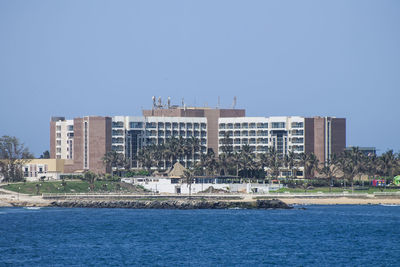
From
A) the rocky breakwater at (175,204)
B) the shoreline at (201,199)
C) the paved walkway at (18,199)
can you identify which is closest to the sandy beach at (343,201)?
the shoreline at (201,199)

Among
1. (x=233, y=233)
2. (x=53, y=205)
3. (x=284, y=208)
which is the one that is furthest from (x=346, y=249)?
(x=53, y=205)

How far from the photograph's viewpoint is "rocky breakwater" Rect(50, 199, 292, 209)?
171250mm

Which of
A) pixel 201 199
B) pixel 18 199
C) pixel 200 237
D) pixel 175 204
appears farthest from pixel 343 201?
pixel 18 199

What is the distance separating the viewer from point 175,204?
174 metres

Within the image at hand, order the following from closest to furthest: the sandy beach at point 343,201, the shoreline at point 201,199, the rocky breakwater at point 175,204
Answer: the rocky breakwater at point 175,204 < the shoreline at point 201,199 < the sandy beach at point 343,201

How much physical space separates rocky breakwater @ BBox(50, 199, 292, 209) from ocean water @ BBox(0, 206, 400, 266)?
6.63m

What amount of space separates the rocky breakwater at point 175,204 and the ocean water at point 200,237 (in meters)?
6.63

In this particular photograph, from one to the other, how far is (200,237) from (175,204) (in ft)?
189

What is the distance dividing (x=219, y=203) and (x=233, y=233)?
5101 centimetres

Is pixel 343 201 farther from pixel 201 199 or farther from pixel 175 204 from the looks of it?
pixel 175 204

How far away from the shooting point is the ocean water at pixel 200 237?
93.4 metres

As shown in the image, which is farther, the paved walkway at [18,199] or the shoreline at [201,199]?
the shoreline at [201,199]

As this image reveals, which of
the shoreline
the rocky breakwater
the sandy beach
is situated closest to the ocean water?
the rocky breakwater

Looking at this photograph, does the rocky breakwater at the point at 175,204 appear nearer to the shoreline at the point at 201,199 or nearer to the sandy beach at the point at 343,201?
the shoreline at the point at 201,199
